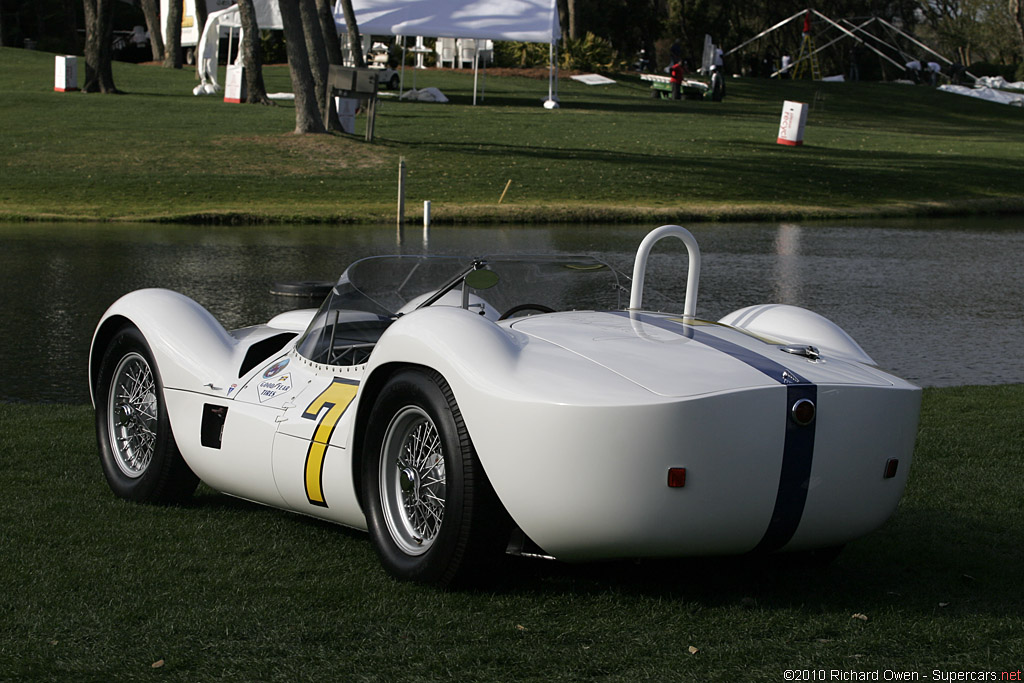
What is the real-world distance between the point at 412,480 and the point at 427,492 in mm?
78

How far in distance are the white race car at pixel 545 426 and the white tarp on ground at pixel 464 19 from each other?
1276 inches

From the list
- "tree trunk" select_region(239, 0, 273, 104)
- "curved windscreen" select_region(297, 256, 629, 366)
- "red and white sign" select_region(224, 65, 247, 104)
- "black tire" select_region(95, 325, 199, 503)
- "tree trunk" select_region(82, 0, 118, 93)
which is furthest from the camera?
"red and white sign" select_region(224, 65, 247, 104)

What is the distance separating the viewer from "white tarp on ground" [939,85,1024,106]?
216 feet

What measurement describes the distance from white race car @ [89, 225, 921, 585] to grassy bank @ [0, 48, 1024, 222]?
18440mm

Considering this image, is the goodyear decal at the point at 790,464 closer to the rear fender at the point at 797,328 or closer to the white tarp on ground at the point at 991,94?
the rear fender at the point at 797,328

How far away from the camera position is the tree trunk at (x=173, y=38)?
51.6m

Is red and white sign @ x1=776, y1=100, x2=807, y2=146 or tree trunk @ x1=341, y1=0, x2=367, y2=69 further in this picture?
tree trunk @ x1=341, y1=0, x2=367, y2=69

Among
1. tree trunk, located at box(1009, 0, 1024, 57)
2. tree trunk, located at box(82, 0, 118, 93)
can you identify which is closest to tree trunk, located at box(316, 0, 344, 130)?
tree trunk, located at box(82, 0, 118, 93)

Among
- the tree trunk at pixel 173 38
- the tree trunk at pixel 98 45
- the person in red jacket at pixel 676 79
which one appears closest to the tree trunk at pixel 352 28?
the tree trunk at pixel 98 45

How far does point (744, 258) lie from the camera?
18812mm

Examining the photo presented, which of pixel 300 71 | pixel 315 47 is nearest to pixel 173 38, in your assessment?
pixel 315 47

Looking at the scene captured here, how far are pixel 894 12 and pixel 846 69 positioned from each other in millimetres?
5614

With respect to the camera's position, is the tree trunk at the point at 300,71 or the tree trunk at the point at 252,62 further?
the tree trunk at the point at 252,62

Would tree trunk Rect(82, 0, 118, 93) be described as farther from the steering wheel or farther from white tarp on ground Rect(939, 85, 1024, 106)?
white tarp on ground Rect(939, 85, 1024, 106)
